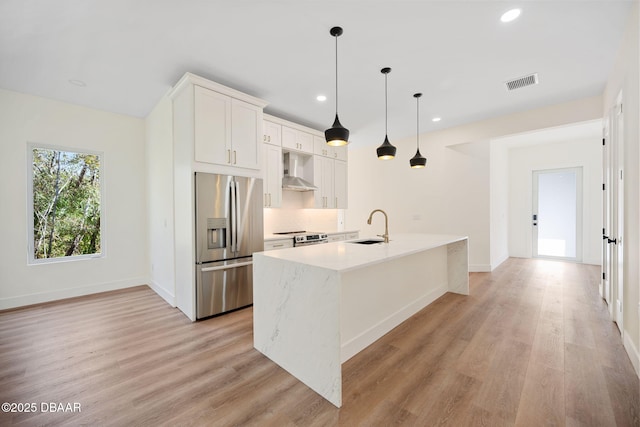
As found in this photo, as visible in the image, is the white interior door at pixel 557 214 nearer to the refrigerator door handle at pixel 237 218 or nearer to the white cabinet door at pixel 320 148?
the white cabinet door at pixel 320 148

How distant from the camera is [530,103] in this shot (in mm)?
3971

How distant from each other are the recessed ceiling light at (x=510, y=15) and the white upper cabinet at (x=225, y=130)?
279cm

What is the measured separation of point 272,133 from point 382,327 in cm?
322

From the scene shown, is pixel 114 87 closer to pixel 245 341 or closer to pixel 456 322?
pixel 245 341

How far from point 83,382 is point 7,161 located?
11.0 ft

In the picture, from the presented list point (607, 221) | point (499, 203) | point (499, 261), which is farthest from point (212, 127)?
point (499, 261)

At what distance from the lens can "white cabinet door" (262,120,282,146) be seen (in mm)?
4137

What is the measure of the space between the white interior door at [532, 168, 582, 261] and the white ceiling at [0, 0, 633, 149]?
3488mm

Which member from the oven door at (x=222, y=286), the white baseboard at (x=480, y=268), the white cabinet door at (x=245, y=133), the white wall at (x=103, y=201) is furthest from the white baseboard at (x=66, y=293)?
the white baseboard at (x=480, y=268)

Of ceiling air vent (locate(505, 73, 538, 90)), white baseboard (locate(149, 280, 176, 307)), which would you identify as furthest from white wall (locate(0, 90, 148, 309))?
ceiling air vent (locate(505, 73, 538, 90))

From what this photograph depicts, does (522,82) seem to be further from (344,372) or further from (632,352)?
(344,372)

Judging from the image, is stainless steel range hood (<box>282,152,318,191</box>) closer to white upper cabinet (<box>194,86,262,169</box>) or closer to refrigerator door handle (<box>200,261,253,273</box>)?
white upper cabinet (<box>194,86,262,169</box>)

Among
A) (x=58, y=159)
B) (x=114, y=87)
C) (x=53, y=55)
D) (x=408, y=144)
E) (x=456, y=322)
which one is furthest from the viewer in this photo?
(x=408, y=144)

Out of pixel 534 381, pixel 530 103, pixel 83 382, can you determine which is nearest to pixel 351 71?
pixel 530 103
